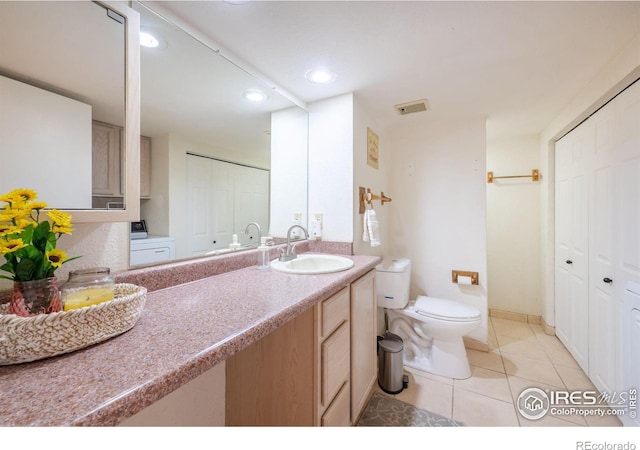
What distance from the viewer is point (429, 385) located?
5.59ft

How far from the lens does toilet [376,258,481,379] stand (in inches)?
68.8

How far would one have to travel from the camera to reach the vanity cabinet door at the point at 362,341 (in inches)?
50.8

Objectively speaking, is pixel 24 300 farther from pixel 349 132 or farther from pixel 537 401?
pixel 537 401

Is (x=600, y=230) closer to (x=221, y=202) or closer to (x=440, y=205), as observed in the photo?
(x=440, y=205)

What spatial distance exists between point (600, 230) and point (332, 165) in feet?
5.65

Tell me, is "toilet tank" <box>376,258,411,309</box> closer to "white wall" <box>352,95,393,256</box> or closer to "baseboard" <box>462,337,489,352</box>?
"white wall" <box>352,95,393,256</box>

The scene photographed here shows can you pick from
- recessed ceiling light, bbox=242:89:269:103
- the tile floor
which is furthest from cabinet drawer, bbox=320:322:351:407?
recessed ceiling light, bbox=242:89:269:103

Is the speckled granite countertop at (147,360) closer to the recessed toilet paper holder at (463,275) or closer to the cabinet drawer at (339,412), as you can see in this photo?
the cabinet drawer at (339,412)

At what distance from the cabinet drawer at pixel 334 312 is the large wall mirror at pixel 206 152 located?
68cm

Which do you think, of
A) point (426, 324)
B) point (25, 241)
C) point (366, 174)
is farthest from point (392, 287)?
point (25, 241)

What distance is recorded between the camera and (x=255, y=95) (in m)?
1.56

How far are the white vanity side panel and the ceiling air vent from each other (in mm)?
1871

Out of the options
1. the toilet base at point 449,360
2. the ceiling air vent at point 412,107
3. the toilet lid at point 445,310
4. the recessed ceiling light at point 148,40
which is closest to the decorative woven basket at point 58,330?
the recessed ceiling light at point 148,40
